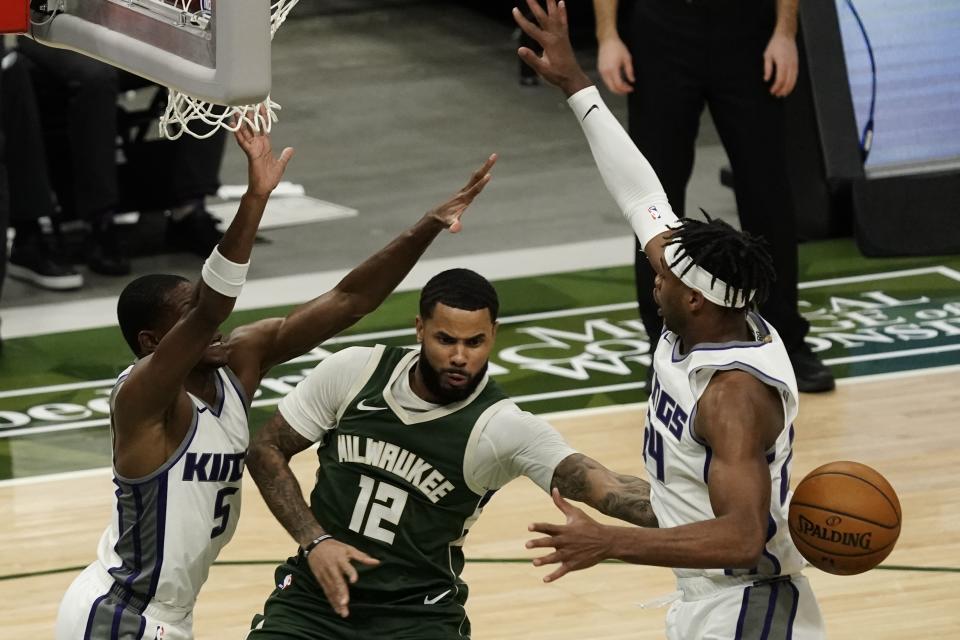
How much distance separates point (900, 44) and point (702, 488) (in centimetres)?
560

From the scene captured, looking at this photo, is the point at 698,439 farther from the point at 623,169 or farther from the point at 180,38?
the point at 180,38

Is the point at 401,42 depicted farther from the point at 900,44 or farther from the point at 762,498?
the point at 762,498

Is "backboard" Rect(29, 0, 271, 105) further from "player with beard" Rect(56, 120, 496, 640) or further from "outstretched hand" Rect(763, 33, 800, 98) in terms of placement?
"outstretched hand" Rect(763, 33, 800, 98)

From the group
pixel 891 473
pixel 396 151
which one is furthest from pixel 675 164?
pixel 396 151

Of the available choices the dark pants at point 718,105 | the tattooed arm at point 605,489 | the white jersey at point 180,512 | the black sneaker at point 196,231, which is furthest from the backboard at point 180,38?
the black sneaker at point 196,231

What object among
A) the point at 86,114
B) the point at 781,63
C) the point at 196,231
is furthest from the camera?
the point at 196,231

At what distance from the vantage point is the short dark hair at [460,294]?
4.71 metres

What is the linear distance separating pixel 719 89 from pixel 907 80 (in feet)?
7.86

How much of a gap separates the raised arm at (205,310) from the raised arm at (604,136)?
1005 millimetres

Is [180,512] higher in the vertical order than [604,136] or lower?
lower

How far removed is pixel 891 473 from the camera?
22.5 ft

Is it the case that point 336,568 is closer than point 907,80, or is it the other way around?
point 336,568

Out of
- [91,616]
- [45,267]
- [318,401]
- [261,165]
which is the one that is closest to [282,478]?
[318,401]

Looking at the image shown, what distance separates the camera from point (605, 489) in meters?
4.55
